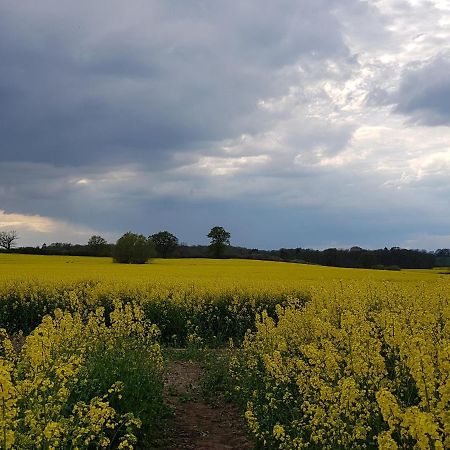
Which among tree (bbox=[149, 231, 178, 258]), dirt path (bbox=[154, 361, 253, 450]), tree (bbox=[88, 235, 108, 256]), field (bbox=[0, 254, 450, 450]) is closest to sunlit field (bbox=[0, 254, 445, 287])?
field (bbox=[0, 254, 450, 450])

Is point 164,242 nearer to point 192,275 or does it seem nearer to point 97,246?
point 97,246

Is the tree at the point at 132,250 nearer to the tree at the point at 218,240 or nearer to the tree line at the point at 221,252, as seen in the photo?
the tree line at the point at 221,252

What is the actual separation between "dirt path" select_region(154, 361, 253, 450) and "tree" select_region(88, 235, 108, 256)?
54.1m

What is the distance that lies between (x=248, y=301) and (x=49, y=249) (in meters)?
50.4

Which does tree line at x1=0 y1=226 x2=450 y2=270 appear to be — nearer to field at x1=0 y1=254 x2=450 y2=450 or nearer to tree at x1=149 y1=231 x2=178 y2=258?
tree at x1=149 y1=231 x2=178 y2=258

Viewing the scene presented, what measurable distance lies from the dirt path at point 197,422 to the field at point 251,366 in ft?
1.13

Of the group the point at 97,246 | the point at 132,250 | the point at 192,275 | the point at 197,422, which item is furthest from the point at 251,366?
the point at 97,246

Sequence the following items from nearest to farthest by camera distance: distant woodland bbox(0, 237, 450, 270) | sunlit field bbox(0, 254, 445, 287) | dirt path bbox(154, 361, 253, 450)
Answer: dirt path bbox(154, 361, 253, 450) → sunlit field bbox(0, 254, 445, 287) → distant woodland bbox(0, 237, 450, 270)

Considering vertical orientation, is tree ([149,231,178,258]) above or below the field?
above

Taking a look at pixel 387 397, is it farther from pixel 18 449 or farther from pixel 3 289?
pixel 3 289

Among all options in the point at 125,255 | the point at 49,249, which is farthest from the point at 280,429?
the point at 49,249

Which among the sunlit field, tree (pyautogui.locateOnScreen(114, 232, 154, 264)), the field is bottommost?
the field

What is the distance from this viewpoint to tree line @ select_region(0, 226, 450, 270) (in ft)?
174

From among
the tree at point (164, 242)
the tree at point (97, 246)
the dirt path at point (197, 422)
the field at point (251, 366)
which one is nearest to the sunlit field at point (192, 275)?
the field at point (251, 366)
